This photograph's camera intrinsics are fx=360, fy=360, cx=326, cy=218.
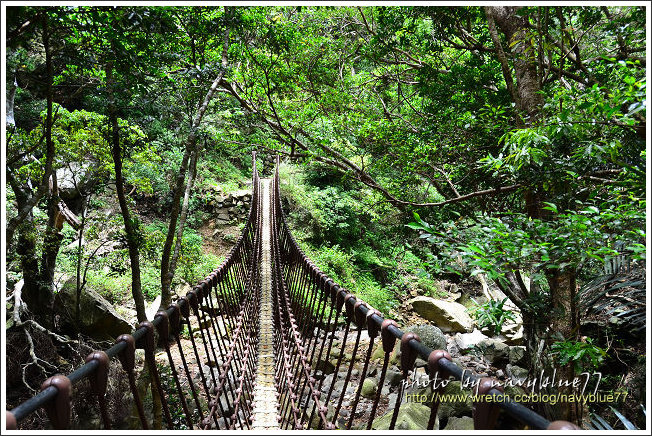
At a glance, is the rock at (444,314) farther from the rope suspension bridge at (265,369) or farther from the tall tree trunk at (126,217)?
the tall tree trunk at (126,217)

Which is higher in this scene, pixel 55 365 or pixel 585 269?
pixel 585 269

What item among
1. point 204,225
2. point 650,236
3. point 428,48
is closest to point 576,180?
point 650,236

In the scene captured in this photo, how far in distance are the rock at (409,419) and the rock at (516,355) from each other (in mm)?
1446

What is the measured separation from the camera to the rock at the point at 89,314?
3.42 meters

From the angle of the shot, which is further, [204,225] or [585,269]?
[204,225]

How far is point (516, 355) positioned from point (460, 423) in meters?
1.62

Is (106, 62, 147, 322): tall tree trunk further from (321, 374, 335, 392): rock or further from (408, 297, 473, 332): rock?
(408, 297, 473, 332): rock

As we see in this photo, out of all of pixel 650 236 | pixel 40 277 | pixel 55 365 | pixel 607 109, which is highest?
pixel 607 109

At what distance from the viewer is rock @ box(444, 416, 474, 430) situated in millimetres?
2258

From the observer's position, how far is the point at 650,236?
0.84 metres

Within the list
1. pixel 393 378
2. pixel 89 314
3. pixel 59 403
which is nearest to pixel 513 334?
pixel 393 378

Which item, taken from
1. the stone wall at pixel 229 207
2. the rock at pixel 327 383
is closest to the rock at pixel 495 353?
the rock at pixel 327 383

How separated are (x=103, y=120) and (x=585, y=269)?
3524mm

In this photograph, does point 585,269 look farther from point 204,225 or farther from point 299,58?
point 204,225
